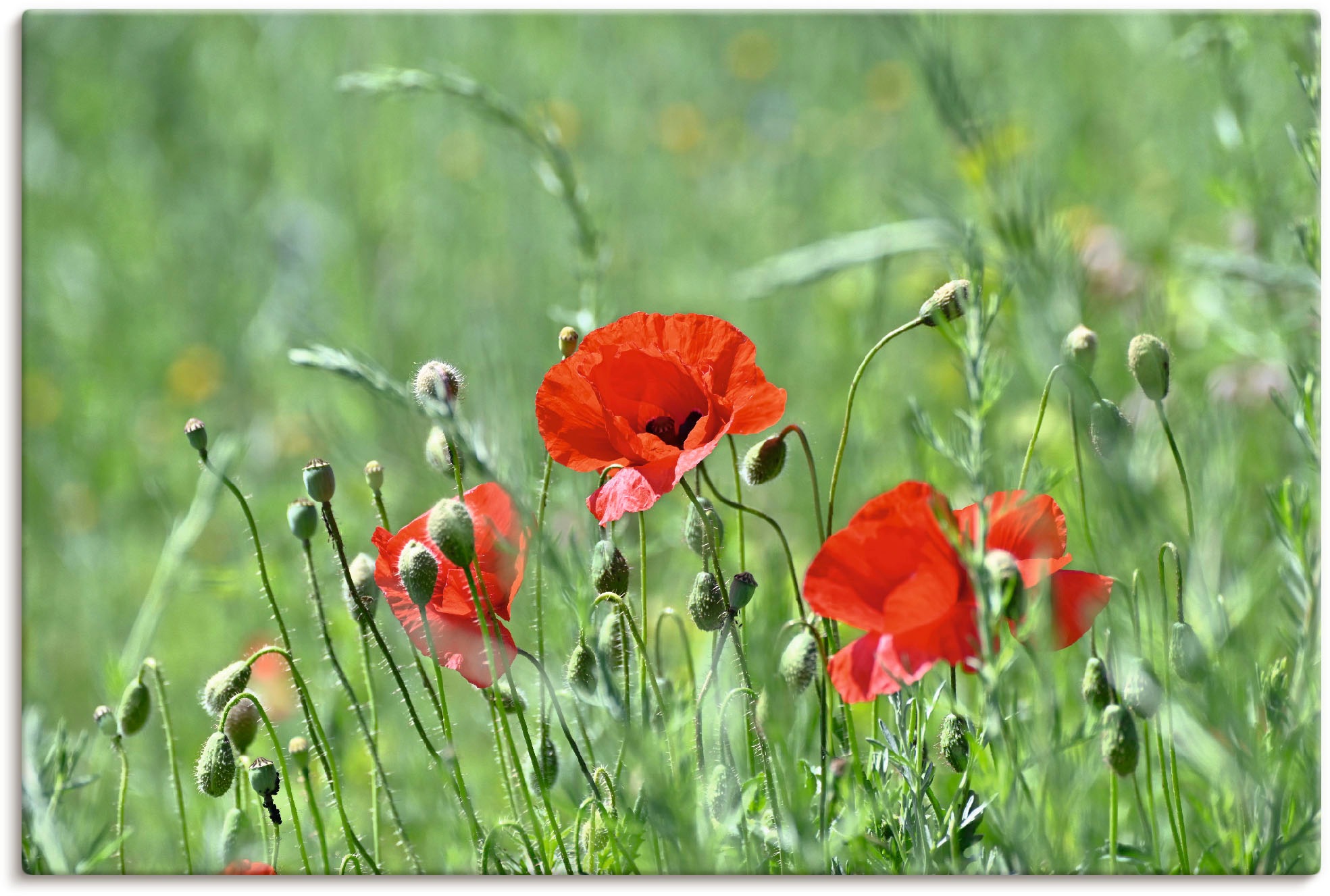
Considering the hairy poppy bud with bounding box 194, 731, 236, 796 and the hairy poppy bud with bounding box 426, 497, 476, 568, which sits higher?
the hairy poppy bud with bounding box 426, 497, 476, 568

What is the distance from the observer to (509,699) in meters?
0.92

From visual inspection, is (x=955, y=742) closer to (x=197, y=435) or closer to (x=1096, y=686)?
(x=1096, y=686)

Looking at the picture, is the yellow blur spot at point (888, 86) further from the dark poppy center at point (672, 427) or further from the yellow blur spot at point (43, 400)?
the dark poppy center at point (672, 427)

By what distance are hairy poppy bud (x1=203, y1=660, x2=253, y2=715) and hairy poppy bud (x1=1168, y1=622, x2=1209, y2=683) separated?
61cm

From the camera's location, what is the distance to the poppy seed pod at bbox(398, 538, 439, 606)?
2.54 ft

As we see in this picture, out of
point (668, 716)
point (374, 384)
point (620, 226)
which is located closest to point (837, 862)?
point (668, 716)

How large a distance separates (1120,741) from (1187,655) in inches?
3.3

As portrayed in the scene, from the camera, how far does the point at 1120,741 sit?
0.74m

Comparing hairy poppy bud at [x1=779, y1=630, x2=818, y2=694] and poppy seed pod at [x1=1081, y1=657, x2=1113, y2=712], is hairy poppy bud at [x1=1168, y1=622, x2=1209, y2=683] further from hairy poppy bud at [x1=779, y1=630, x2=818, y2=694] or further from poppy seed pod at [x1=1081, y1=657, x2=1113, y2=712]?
hairy poppy bud at [x1=779, y1=630, x2=818, y2=694]

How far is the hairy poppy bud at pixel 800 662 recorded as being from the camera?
30.7 inches

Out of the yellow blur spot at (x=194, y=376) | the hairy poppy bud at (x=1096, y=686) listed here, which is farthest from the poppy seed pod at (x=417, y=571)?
the yellow blur spot at (x=194, y=376)

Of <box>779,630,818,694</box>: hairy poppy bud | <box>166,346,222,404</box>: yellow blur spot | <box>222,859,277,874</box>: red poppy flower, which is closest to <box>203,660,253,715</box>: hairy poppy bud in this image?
<box>222,859,277,874</box>: red poppy flower

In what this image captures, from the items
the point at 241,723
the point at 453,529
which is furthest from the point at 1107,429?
the point at 241,723

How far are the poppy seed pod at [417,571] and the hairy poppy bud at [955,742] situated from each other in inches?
13.8
